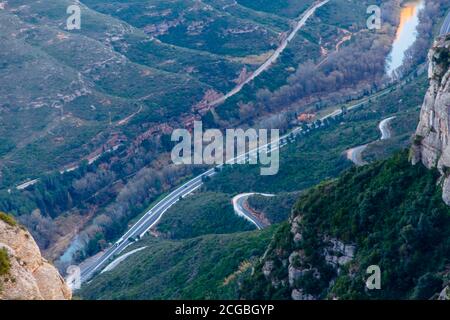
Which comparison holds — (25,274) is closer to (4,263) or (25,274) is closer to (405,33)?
(4,263)

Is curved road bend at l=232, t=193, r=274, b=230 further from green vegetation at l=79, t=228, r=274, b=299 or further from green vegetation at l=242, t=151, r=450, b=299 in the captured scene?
green vegetation at l=242, t=151, r=450, b=299

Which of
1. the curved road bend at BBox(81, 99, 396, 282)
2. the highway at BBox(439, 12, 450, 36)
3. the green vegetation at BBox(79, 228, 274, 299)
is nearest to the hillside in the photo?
the green vegetation at BBox(79, 228, 274, 299)

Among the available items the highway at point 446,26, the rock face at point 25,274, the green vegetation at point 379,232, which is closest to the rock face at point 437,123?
the green vegetation at point 379,232

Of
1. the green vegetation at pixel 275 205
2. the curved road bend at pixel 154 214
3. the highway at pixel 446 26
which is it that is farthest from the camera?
the highway at pixel 446 26

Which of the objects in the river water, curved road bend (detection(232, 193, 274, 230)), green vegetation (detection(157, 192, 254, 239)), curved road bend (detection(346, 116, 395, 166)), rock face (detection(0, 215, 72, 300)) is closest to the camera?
rock face (detection(0, 215, 72, 300))

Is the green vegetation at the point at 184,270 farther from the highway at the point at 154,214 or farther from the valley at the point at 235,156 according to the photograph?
the highway at the point at 154,214

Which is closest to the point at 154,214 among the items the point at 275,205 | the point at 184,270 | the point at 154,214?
the point at 154,214
